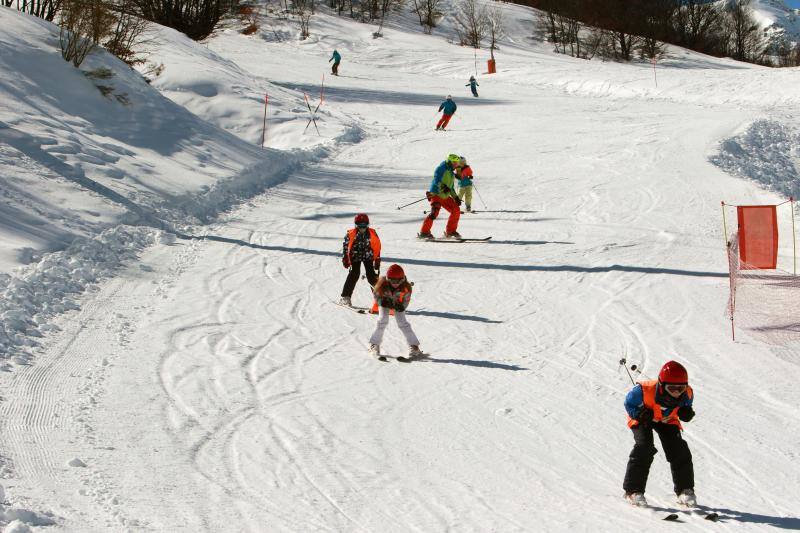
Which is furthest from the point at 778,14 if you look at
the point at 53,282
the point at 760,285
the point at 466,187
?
the point at 53,282

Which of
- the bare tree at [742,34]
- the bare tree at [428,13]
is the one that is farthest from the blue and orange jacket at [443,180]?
the bare tree at [742,34]

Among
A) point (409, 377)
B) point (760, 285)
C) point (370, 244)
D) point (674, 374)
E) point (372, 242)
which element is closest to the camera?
point (674, 374)

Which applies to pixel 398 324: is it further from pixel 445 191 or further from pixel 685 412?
pixel 445 191

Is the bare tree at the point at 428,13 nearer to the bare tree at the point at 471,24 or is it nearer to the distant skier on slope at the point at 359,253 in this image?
the bare tree at the point at 471,24

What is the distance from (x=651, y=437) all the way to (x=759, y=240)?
26.6ft

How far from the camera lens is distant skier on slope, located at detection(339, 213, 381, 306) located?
36.9 feet

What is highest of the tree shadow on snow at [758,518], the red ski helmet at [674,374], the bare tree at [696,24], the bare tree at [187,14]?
the bare tree at [696,24]

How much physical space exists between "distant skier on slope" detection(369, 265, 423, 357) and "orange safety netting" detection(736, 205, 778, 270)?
6.54 meters

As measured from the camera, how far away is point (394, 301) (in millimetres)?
9445

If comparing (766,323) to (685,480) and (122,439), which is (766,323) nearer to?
(685,480)

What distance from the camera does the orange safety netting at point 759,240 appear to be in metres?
13.5

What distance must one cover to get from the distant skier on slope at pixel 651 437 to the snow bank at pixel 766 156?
55.7 ft

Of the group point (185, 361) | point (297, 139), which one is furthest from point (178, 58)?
point (185, 361)

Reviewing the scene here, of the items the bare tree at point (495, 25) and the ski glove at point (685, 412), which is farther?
the bare tree at point (495, 25)
